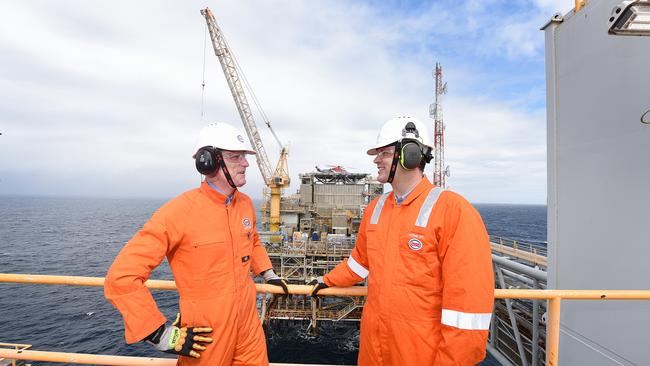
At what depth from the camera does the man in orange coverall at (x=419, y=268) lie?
1891mm

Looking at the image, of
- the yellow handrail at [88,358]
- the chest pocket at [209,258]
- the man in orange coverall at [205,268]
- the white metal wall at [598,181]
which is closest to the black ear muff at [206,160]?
the man in orange coverall at [205,268]

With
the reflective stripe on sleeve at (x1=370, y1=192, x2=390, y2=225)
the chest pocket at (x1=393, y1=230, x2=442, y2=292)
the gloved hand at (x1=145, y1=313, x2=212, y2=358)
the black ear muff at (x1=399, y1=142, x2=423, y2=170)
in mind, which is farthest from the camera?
the reflective stripe on sleeve at (x1=370, y1=192, x2=390, y2=225)

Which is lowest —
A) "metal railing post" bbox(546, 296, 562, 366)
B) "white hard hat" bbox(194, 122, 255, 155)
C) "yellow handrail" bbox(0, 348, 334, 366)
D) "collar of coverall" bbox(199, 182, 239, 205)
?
"yellow handrail" bbox(0, 348, 334, 366)

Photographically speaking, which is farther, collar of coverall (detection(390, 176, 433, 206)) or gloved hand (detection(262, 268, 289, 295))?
gloved hand (detection(262, 268, 289, 295))

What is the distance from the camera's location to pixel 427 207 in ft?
7.35

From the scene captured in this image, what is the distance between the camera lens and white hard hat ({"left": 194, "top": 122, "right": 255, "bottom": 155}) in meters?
2.43

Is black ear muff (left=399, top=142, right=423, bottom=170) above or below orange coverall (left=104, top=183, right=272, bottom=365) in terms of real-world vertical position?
above

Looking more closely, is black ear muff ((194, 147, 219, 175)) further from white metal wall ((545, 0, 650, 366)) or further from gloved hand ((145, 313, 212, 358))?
white metal wall ((545, 0, 650, 366))

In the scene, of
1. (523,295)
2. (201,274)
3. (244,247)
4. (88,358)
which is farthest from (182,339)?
(523,295)

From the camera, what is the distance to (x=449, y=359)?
74.4 inches

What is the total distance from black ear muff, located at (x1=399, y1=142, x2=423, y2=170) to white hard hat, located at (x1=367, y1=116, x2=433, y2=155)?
162mm

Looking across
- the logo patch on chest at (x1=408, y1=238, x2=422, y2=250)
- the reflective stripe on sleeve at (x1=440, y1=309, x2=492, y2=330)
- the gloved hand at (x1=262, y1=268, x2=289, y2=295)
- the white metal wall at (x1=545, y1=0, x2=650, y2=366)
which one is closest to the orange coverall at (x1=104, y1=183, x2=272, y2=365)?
the gloved hand at (x1=262, y1=268, x2=289, y2=295)

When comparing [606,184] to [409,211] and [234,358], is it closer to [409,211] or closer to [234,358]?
[409,211]

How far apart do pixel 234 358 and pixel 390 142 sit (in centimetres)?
217
